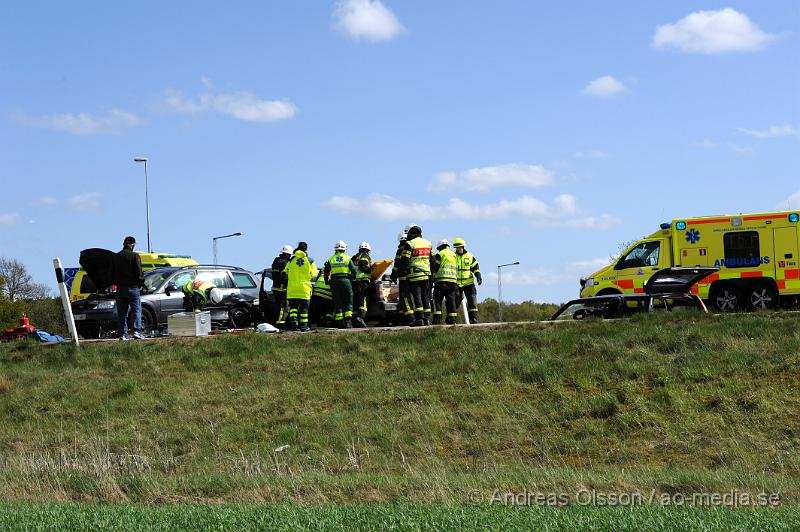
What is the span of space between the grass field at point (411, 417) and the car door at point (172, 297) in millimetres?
4076

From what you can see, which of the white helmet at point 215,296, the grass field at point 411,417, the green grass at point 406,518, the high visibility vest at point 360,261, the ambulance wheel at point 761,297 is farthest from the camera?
the white helmet at point 215,296

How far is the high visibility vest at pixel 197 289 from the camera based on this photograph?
2266cm

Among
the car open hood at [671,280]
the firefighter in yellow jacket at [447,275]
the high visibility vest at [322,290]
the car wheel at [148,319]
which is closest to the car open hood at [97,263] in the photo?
the car wheel at [148,319]

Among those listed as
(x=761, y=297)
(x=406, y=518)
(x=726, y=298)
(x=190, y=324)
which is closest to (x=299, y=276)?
(x=190, y=324)

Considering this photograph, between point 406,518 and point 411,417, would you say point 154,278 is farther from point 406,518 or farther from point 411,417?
point 406,518

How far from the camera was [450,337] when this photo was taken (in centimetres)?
1775

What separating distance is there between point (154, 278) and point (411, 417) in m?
11.4

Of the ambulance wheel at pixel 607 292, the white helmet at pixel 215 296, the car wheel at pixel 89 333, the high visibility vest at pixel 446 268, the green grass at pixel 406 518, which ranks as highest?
the high visibility vest at pixel 446 268

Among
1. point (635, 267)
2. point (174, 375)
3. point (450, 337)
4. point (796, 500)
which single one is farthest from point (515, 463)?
point (635, 267)

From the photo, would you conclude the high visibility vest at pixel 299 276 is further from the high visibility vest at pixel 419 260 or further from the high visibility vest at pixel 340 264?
the high visibility vest at pixel 419 260

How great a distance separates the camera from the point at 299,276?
68.8ft

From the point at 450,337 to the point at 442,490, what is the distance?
8211 millimetres

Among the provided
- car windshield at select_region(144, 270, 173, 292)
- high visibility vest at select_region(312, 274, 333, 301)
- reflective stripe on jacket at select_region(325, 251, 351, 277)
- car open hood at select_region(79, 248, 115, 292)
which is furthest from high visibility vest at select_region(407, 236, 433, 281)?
car windshield at select_region(144, 270, 173, 292)

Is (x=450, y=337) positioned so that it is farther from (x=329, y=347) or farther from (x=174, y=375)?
(x=174, y=375)
